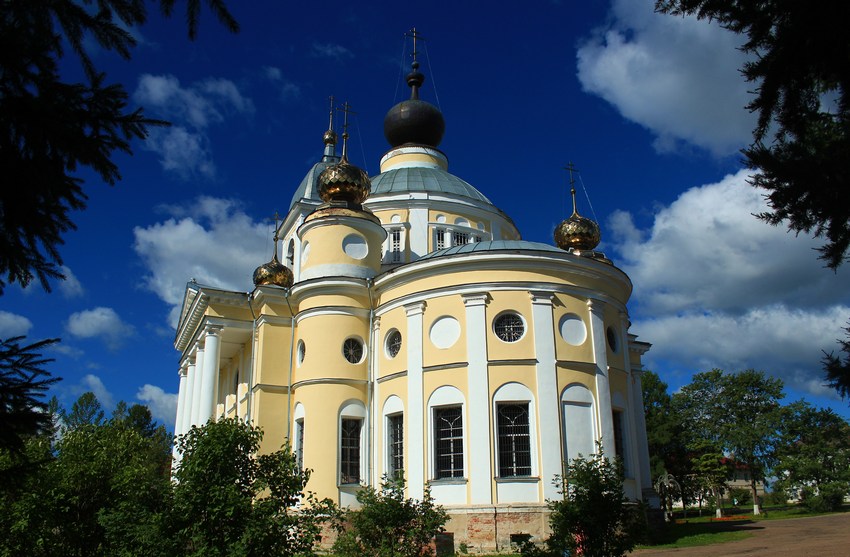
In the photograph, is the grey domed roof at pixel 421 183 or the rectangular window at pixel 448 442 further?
the grey domed roof at pixel 421 183

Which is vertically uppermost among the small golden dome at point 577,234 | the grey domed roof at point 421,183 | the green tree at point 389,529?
the grey domed roof at point 421,183

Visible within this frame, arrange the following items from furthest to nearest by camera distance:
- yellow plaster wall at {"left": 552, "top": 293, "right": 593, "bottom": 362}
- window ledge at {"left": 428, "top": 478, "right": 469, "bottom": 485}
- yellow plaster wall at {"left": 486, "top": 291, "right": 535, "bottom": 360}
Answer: yellow plaster wall at {"left": 552, "top": 293, "right": 593, "bottom": 362} < yellow plaster wall at {"left": 486, "top": 291, "right": 535, "bottom": 360} < window ledge at {"left": 428, "top": 478, "right": 469, "bottom": 485}

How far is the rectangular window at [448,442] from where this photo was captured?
19817 mm

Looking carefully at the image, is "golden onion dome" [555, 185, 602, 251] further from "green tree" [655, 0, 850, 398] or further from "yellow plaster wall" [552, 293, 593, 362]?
"green tree" [655, 0, 850, 398]

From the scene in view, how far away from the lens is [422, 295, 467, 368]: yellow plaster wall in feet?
67.2

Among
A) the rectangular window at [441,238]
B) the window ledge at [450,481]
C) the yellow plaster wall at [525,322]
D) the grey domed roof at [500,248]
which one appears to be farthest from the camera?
the rectangular window at [441,238]

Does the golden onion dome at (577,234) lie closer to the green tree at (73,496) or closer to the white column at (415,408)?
the white column at (415,408)

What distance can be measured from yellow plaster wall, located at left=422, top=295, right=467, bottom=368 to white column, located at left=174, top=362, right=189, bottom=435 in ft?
48.5

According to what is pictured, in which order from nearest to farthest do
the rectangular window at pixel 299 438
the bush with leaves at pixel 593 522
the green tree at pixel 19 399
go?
the green tree at pixel 19 399 → the bush with leaves at pixel 593 522 → the rectangular window at pixel 299 438

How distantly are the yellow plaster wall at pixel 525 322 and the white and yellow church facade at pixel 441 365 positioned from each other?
0.13 ft

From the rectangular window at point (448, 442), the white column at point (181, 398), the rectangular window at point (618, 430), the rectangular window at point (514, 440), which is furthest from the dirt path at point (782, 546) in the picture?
the white column at point (181, 398)

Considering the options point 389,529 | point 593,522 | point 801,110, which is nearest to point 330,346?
point 389,529

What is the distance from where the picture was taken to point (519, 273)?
2084cm

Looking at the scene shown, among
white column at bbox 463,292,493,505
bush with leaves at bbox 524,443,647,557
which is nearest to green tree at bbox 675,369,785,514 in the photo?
white column at bbox 463,292,493,505
